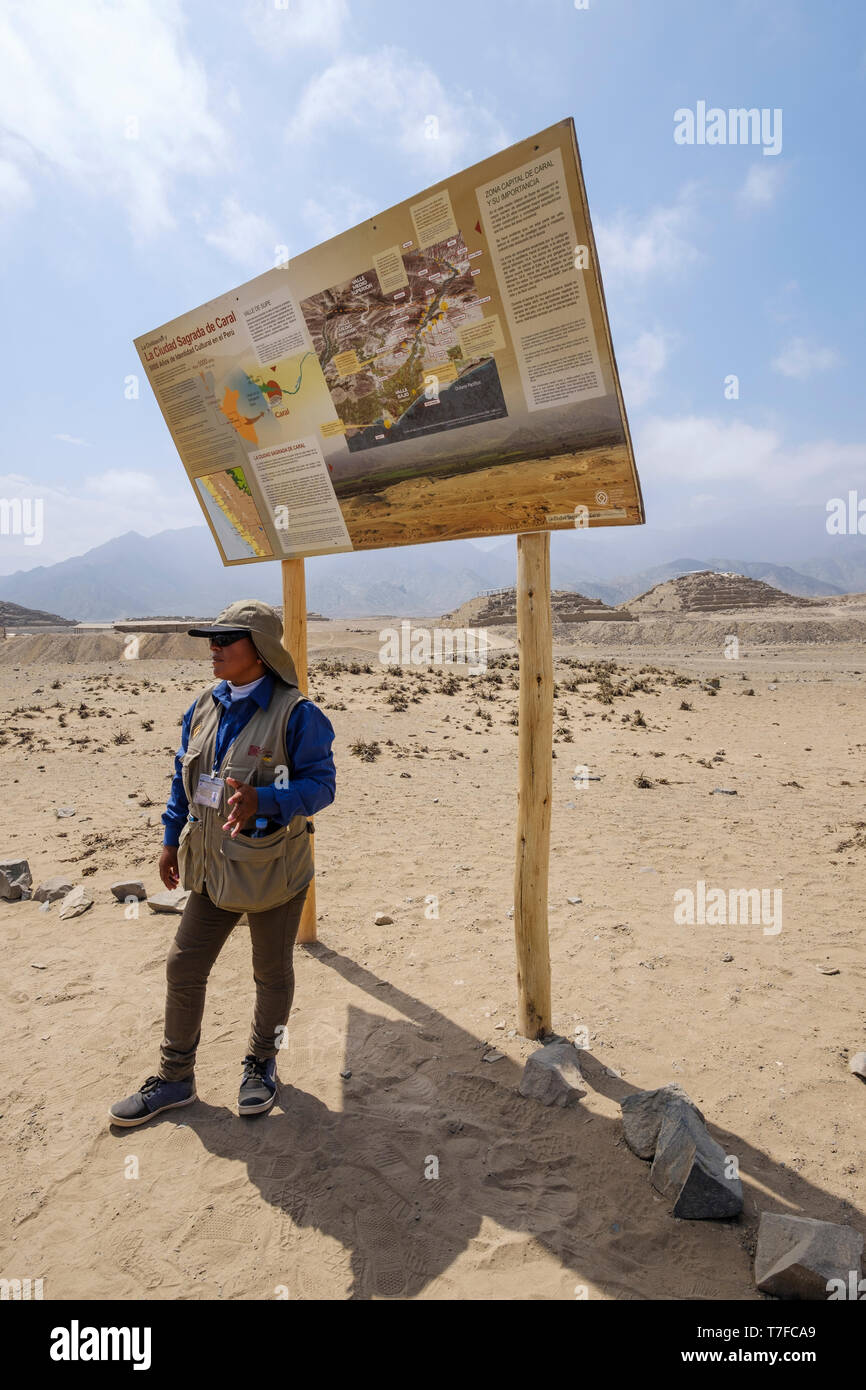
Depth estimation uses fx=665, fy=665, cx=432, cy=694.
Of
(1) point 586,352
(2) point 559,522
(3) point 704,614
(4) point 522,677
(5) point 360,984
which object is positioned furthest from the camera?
(3) point 704,614

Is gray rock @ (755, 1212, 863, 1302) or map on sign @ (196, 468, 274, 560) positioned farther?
map on sign @ (196, 468, 274, 560)

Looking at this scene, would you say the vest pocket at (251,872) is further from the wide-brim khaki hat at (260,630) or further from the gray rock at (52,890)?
the gray rock at (52,890)

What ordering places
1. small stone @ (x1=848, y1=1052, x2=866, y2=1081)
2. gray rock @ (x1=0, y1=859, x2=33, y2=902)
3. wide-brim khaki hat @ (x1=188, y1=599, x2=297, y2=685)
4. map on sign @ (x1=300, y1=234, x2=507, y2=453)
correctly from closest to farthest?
wide-brim khaki hat @ (x1=188, y1=599, x2=297, y2=685) < map on sign @ (x1=300, y1=234, x2=507, y2=453) < small stone @ (x1=848, y1=1052, x2=866, y2=1081) < gray rock @ (x1=0, y1=859, x2=33, y2=902)

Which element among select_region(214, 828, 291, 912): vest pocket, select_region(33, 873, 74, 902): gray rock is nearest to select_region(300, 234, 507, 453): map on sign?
select_region(214, 828, 291, 912): vest pocket

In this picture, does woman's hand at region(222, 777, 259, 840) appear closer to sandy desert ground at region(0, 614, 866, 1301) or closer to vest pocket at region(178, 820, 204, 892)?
vest pocket at region(178, 820, 204, 892)

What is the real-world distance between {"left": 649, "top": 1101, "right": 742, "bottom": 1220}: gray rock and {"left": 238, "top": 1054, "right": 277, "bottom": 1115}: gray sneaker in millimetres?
1899

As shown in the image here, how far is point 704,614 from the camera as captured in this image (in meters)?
61.3

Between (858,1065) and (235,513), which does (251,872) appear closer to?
(235,513)

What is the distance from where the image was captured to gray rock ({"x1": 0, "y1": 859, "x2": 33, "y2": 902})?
20.1 ft

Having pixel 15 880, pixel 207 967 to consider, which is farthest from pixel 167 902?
pixel 207 967

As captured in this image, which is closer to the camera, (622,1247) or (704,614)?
(622,1247)
